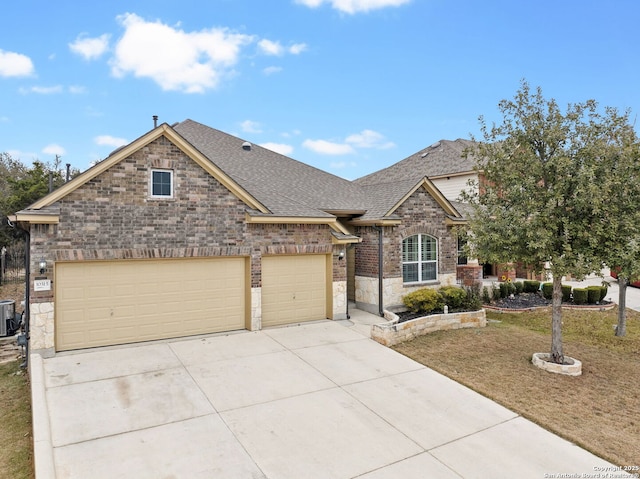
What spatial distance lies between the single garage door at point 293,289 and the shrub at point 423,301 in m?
3.00

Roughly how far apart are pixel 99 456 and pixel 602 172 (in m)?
10.6

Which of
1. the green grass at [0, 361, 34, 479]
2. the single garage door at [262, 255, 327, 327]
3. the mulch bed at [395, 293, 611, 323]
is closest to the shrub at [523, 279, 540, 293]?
the mulch bed at [395, 293, 611, 323]

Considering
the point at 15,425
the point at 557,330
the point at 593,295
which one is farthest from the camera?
the point at 593,295

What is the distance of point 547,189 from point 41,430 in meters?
10.7

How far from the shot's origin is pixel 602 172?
27.8ft

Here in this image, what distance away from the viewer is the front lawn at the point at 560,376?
21.0 feet

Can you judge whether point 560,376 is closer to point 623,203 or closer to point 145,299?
point 623,203

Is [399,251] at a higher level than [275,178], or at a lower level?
lower

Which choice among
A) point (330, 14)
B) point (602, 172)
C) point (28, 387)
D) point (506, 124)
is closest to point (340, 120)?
point (330, 14)

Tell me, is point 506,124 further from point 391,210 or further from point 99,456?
point 99,456

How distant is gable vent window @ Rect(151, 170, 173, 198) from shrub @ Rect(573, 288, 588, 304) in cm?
1721

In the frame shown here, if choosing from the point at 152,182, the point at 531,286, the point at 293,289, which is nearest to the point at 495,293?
the point at 531,286

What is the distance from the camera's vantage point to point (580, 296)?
1731cm

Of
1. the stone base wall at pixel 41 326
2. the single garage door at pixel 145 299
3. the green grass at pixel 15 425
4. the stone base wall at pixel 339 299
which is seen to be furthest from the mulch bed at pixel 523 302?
the green grass at pixel 15 425
